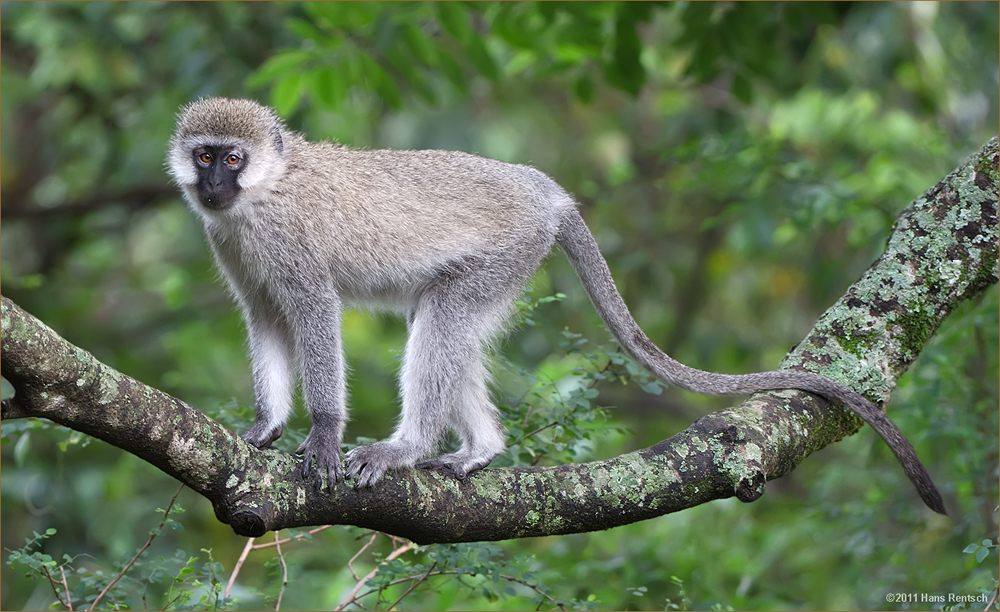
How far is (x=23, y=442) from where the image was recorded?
4652 millimetres

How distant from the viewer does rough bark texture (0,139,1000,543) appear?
2.99m

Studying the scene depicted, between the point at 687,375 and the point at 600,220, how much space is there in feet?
24.6

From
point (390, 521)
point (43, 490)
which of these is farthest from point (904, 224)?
point (43, 490)

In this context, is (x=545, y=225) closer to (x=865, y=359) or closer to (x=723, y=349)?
(x=865, y=359)

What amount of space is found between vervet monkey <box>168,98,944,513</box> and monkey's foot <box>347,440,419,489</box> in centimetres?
18

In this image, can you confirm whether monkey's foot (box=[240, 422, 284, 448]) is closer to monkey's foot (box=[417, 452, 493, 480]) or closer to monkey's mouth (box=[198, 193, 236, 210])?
monkey's foot (box=[417, 452, 493, 480])

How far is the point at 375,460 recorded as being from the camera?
13.3 ft

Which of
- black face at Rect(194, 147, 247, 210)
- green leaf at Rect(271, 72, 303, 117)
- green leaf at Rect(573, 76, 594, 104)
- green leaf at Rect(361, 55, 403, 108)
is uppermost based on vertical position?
green leaf at Rect(573, 76, 594, 104)

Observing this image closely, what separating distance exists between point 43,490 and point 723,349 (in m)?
6.96

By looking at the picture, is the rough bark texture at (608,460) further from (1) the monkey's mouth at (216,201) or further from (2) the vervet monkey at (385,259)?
(1) the monkey's mouth at (216,201)

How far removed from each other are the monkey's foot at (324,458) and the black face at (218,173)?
59.4 inches
